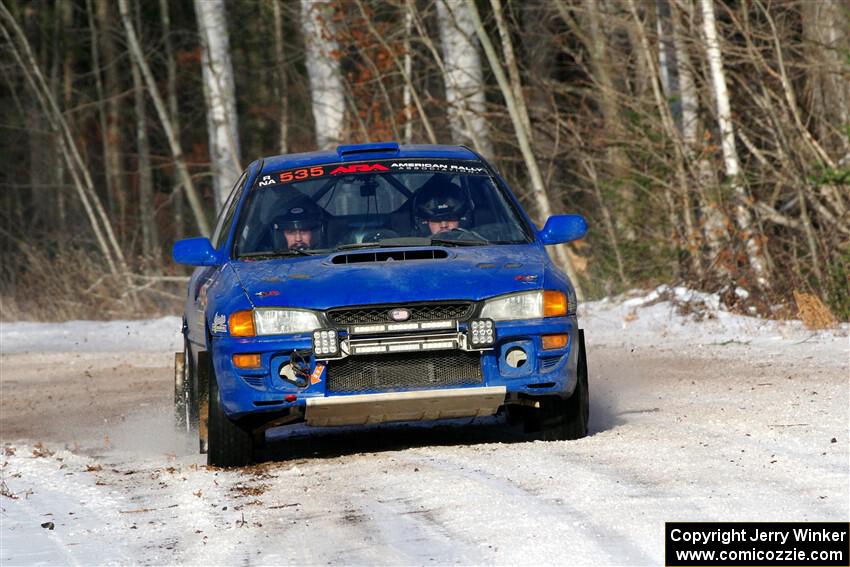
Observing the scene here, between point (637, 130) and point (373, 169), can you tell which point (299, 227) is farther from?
point (637, 130)

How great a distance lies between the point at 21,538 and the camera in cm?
670

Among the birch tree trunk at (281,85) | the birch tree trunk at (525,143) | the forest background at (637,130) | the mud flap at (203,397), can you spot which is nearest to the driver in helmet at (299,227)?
the mud flap at (203,397)

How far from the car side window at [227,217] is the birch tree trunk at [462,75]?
41.2 feet

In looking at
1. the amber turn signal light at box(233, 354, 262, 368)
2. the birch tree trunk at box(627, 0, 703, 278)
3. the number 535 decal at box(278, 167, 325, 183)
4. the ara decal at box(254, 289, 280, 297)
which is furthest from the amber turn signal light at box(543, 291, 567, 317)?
the birch tree trunk at box(627, 0, 703, 278)

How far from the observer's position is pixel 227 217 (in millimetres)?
9727

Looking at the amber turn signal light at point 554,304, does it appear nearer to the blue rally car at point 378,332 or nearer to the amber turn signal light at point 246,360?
the blue rally car at point 378,332

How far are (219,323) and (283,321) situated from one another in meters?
0.45

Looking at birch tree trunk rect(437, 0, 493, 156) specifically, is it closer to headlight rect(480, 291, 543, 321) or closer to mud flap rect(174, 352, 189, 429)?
mud flap rect(174, 352, 189, 429)

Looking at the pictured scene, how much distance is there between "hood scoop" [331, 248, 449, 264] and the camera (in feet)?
27.1

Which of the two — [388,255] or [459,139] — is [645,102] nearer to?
[459,139]

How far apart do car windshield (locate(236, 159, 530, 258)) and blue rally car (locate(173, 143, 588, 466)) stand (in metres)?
0.02

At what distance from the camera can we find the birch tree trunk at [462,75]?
2267 centimetres

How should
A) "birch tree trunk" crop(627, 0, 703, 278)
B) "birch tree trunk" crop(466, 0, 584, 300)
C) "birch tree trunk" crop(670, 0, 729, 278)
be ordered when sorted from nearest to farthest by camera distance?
"birch tree trunk" crop(670, 0, 729, 278), "birch tree trunk" crop(627, 0, 703, 278), "birch tree trunk" crop(466, 0, 584, 300)

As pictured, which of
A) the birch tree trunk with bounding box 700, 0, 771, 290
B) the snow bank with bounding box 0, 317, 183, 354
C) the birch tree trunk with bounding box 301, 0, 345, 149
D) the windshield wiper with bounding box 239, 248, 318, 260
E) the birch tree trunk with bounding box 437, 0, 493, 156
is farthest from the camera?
the birch tree trunk with bounding box 301, 0, 345, 149
